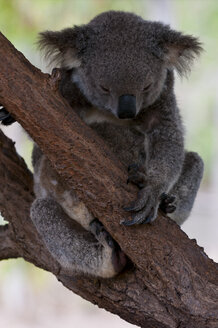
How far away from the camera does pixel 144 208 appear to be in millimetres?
3211

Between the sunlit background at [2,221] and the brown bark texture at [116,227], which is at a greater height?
the sunlit background at [2,221]

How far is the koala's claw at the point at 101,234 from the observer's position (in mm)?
3426

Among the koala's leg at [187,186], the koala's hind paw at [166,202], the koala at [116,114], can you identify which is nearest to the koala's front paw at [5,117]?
the koala at [116,114]

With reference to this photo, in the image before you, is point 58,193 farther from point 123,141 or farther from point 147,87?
point 147,87

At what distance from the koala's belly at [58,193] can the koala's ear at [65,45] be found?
770mm

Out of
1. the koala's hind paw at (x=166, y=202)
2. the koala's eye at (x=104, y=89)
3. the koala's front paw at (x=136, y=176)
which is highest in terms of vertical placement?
the koala's eye at (x=104, y=89)

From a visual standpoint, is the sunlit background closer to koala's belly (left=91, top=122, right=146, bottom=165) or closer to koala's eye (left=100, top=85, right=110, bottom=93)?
koala's belly (left=91, top=122, right=146, bottom=165)

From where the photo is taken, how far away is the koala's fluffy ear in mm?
3801

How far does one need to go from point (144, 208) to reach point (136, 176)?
21cm

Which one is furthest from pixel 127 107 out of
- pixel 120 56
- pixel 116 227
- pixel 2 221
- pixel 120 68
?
pixel 2 221

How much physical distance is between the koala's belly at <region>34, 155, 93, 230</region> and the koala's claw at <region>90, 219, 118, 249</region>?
0.17 metres

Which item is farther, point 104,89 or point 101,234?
point 104,89

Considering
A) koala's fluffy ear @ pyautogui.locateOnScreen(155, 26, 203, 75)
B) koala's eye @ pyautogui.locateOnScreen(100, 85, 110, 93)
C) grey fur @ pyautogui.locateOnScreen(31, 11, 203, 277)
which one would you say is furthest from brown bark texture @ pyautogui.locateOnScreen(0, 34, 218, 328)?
koala's fluffy ear @ pyautogui.locateOnScreen(155, 26, 203, 75)

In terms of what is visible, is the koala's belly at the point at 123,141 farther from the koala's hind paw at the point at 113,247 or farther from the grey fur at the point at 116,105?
the koala's hind paw at the point at 113,247
